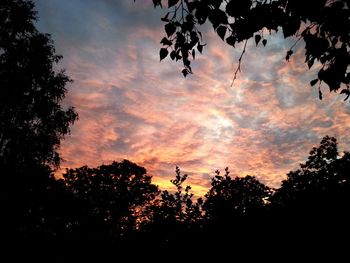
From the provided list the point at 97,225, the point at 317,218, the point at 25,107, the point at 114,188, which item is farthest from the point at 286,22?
the point at 114,188

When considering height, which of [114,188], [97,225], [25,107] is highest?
[114,188]

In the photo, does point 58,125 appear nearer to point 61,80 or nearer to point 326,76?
point 61,80

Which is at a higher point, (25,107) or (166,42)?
(25,107)

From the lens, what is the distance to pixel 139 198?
4953 centimetres

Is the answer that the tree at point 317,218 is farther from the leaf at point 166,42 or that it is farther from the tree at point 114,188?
the tree at point 114,188

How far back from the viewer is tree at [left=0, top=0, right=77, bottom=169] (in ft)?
58.6

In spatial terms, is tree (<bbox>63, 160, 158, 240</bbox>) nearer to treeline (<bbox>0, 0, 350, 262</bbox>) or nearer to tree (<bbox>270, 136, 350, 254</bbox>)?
treeline (<bbox>0, 0, 350, 262</bbox>)

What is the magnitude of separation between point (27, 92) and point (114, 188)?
32.3 meters

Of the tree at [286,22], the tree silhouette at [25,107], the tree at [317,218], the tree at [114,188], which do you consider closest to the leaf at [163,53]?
the tree at [286,22]

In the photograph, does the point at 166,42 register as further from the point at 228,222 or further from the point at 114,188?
the point at 114,188

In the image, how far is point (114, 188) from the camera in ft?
162

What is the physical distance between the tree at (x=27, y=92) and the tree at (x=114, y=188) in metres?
29.7

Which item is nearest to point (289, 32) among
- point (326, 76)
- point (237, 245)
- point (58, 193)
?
point (326, 76)

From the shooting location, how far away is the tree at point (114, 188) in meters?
48.1
